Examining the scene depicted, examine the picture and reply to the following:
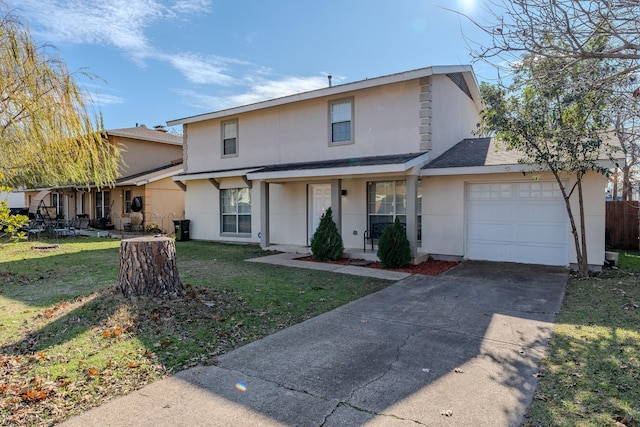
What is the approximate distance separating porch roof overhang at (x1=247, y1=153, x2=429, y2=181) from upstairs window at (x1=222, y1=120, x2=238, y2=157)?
2.90 meters

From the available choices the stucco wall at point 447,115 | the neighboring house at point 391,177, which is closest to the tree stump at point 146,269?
the neighboring house at point 391,177

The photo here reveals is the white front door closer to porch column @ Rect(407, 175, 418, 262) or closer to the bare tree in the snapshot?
porch column @ Rect(407, 175, 418, 262)

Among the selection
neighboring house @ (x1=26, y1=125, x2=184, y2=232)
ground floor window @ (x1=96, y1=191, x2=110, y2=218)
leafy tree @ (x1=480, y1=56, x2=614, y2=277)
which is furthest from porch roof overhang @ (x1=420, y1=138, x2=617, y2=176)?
ground floor window @ (x1=96, y1=191, x2=110, y2=218)

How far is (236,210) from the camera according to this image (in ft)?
49.7

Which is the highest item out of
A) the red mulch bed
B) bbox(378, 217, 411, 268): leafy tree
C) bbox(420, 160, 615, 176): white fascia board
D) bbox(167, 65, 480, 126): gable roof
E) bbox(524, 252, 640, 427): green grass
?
bbox(167, 65, 480, 126): gable roof

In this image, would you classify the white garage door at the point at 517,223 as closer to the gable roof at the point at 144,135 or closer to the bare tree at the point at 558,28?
the bare tree at the point at 558,28

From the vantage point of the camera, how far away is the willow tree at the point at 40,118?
724 cm

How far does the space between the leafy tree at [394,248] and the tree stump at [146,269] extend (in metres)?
5.56

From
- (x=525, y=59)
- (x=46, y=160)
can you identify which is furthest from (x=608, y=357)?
(x=46, y=160)

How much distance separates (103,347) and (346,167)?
7.43 m

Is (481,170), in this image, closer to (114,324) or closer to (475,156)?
(475,156)

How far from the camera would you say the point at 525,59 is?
18.1 ft

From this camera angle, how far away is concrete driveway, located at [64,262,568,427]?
118 inches

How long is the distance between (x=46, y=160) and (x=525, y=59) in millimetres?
9398
